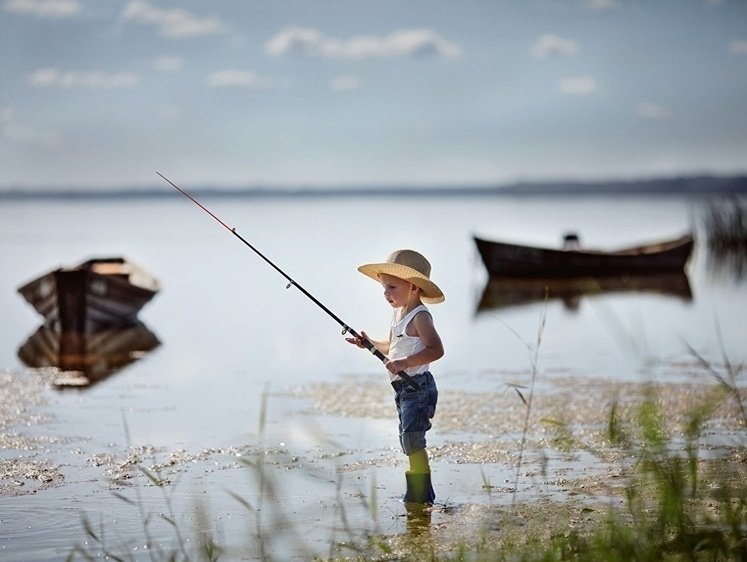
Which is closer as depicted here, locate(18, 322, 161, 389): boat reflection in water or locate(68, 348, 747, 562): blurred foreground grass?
locate(68, 348, 747, 562): blurred foreground grass

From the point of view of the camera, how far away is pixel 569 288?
22641 mm

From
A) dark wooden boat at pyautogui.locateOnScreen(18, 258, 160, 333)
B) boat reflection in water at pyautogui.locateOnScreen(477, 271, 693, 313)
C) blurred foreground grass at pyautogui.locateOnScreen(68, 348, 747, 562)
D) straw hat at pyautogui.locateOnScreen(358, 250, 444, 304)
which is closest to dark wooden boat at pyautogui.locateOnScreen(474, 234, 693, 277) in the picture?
boat reflection in water at pyautogui.locateOnScreen(477, 271, 693, 313)

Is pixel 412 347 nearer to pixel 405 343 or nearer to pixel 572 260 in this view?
pixel 405 343

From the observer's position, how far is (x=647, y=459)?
5.16 metres

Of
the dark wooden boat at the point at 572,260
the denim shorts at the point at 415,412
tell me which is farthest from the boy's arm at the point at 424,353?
the dark wooden boat at the point at 572,260

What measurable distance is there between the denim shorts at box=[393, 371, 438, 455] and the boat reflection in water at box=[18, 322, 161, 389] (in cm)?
559

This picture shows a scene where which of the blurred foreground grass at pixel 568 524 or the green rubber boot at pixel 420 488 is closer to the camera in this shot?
the blurred foreground grass at pixel 568 524

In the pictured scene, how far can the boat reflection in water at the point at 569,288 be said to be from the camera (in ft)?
68.1

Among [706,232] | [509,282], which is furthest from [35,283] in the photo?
[706,232]

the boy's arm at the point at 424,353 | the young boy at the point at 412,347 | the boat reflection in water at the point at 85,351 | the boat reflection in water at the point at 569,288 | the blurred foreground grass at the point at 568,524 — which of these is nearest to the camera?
the blurred foreground grass at the point at 568,524

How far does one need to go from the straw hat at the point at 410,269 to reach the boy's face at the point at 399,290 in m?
0.04

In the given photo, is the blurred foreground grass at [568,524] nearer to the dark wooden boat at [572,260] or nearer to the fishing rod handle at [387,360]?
the fishing rod handle at [387,360]

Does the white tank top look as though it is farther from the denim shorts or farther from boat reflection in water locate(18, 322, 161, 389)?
boat reflection in water locate(18, 322, 161, 389)

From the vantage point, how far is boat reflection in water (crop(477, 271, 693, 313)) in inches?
818
